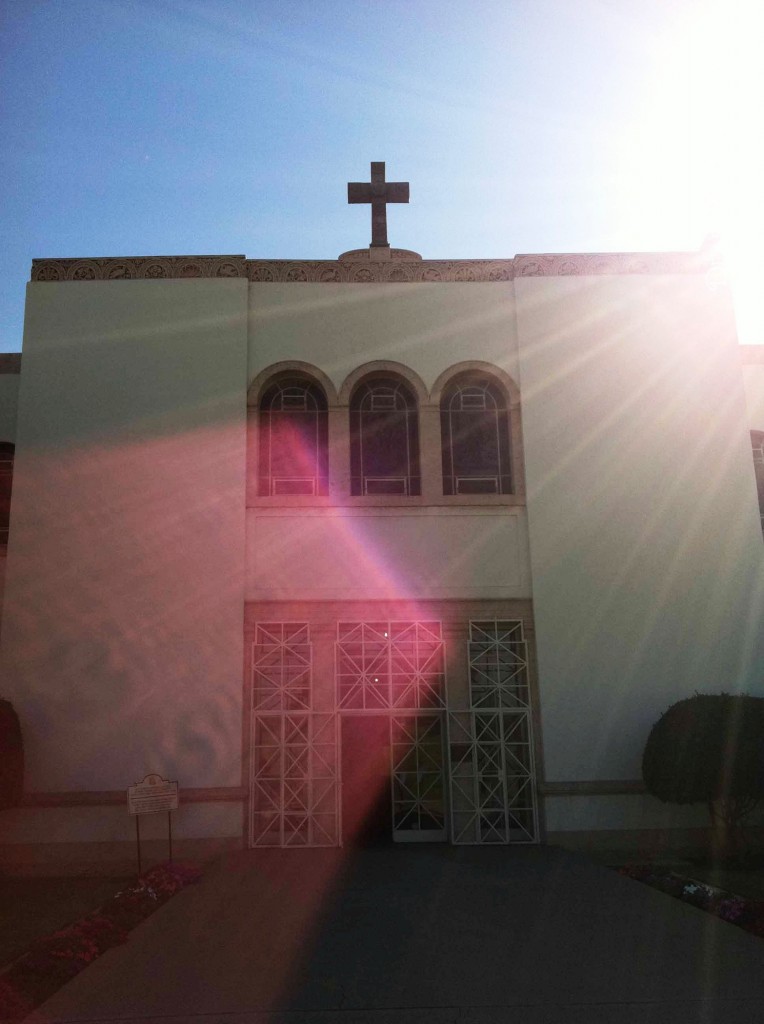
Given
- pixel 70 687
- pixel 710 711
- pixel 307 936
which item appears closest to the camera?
pixel 307 936

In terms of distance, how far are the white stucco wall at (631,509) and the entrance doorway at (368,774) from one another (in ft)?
7.84

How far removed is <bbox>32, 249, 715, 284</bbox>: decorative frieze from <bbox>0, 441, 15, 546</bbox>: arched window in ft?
9.75

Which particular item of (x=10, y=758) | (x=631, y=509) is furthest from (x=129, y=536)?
(x=631, y=509)

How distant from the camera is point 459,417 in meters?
15.7

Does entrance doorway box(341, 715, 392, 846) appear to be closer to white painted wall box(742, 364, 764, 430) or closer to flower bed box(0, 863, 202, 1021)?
flower bed box(0, 863, 202, 1021)

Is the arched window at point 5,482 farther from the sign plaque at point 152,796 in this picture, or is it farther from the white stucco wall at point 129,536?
the sign plaque at point 152,796

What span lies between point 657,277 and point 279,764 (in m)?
9.64

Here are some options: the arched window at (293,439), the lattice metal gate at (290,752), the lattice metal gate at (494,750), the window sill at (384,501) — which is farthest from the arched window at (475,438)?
the lattice metal gate at (290,752)

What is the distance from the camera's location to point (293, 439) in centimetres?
1546

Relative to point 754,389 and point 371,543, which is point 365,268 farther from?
point 754,389

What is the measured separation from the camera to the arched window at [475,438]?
1540cm

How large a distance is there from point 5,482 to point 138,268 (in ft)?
13.9

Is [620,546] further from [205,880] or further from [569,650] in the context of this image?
[205,880]

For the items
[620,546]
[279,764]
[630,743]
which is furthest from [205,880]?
[620,546]
